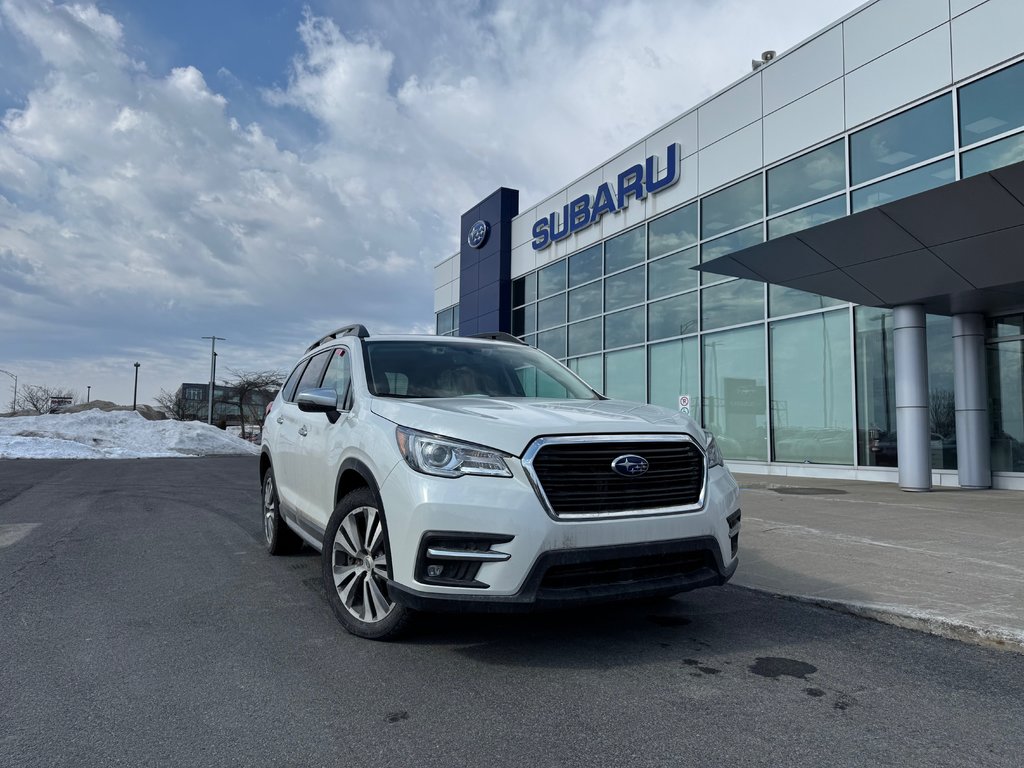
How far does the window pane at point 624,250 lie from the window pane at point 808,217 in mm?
4842

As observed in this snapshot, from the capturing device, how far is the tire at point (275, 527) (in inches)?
246

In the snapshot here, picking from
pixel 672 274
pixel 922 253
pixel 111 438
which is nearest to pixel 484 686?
pixel 922 253

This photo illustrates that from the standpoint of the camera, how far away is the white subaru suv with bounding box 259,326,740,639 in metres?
3.31

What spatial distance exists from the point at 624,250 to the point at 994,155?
10.4 meters

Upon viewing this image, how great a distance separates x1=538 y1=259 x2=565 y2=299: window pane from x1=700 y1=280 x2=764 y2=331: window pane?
7234 mm

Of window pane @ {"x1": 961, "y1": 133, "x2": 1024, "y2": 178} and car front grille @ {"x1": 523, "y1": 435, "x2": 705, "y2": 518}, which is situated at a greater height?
window pane @ {"x1": 961, "y1": 133, "x2": 1024, "y2": 178}

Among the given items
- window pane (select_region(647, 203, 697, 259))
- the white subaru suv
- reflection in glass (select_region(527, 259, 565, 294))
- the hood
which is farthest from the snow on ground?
the hood

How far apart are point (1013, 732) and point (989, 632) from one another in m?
1.27

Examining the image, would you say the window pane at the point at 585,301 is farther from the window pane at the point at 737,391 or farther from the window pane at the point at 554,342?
the window pane at the point at 737,391

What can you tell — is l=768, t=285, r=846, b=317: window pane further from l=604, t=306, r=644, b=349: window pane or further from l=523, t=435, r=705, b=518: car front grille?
l=523, t=435, r=705, b=518: car front grille

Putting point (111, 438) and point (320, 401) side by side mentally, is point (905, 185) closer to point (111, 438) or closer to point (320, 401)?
point (320, 401)

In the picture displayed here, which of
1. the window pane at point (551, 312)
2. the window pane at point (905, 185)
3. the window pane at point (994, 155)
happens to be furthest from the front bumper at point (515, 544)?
the window pane at point (551, 312)

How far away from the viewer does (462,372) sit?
4973 mm

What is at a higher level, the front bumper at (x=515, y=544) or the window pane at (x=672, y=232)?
the window pane at (x=672, y=232)
